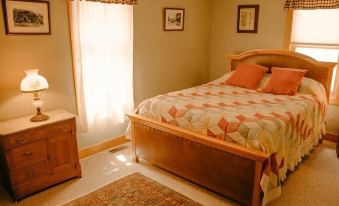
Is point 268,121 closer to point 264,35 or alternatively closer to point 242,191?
point 242,191

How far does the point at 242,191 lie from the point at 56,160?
5.99 ft

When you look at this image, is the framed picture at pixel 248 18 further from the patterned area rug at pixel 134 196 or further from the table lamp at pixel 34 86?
the table lamp at pixel 34 86

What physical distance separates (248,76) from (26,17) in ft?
9.51

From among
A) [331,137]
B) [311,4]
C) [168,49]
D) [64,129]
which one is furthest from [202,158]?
[311,4]

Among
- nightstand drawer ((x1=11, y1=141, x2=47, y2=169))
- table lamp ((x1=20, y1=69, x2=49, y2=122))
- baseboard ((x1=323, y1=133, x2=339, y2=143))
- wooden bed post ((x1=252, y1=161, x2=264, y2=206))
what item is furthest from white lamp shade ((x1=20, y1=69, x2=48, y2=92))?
baseboard ((x1=323, y1=133, x2=339, y2=143))

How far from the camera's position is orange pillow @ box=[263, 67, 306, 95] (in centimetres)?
359

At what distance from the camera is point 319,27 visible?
12.8 feet

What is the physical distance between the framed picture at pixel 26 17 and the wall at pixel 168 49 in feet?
4.11

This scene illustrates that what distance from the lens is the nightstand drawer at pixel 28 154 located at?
2512mm

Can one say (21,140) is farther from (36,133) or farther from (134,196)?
(134,196)

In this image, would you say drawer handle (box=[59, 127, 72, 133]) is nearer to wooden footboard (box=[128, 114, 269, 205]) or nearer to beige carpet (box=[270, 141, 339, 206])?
wooden footboard (box=[128, 114, 269, 205])

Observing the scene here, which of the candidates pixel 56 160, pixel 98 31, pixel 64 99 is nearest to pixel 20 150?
pixel 56 160

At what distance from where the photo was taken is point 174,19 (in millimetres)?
4324

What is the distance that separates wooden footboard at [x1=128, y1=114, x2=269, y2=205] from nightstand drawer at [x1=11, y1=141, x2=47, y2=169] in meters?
1.02
